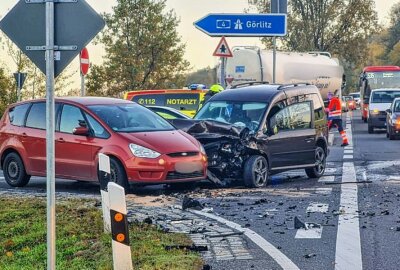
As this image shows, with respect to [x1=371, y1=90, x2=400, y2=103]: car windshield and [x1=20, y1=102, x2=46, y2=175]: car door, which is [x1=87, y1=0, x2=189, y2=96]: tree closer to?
[x1=371, y1=90, x2=400, y2=103]: car windshield

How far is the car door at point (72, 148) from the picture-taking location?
1385 cm

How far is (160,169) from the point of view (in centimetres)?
1332

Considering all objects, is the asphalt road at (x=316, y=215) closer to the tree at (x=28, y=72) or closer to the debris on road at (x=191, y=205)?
the debris on road at (x=191, y=205)

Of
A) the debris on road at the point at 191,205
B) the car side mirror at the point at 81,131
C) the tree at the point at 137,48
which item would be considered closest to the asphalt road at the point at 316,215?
the debris on road at the point at 191,205

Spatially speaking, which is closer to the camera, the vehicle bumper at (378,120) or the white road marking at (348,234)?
the white road marking at (348,234)

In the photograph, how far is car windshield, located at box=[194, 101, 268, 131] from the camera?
15.3 m

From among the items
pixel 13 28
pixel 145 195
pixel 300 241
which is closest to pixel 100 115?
pixel 145 195

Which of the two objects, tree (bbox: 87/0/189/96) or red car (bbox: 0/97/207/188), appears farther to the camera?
tree (bbox: 87/0/189/96)

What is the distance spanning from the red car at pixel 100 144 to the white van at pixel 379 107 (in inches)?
1000

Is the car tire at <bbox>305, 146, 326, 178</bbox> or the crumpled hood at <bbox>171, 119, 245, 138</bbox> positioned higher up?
the crumpled hood at <bbox>171, 119, 245, 138</bbox>

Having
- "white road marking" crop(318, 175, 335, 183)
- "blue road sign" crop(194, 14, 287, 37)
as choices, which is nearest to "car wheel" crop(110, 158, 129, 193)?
"white road marking" crop(318, 175, 335, 183)

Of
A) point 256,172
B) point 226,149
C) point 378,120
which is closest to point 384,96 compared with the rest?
point 378,120

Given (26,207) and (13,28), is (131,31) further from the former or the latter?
(13,28)

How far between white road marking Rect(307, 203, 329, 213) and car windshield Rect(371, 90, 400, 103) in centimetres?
2914
